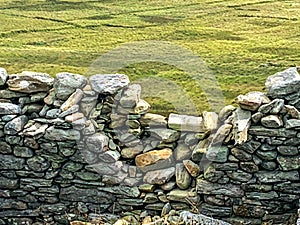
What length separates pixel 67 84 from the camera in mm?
7402

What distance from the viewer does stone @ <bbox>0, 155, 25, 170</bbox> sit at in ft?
25.3

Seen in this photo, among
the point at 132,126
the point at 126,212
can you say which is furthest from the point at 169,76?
the point at 126,212

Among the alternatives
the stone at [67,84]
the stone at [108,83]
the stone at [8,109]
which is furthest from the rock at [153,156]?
the stone at [8,109]

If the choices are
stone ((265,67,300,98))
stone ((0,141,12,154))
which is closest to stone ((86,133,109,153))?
stone ((0,141,12,154))

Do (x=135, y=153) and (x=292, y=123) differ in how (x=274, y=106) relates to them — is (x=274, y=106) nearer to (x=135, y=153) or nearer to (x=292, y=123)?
(x=292, y=123)

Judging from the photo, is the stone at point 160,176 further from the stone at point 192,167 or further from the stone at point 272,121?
the stone at point 272,121

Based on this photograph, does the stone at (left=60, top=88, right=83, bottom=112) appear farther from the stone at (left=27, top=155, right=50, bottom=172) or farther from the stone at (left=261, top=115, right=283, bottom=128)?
the stone at (left=261, top=115, right=283, bottom=128)

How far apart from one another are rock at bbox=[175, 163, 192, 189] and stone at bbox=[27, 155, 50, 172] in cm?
158

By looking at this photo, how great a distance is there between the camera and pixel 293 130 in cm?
693

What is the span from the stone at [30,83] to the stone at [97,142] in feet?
2.71

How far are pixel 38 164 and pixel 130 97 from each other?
1.42m

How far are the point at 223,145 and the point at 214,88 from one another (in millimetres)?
1234

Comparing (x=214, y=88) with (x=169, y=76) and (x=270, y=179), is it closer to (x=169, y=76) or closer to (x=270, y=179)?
(x=169, y=76)

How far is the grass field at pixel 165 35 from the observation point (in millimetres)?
8609
